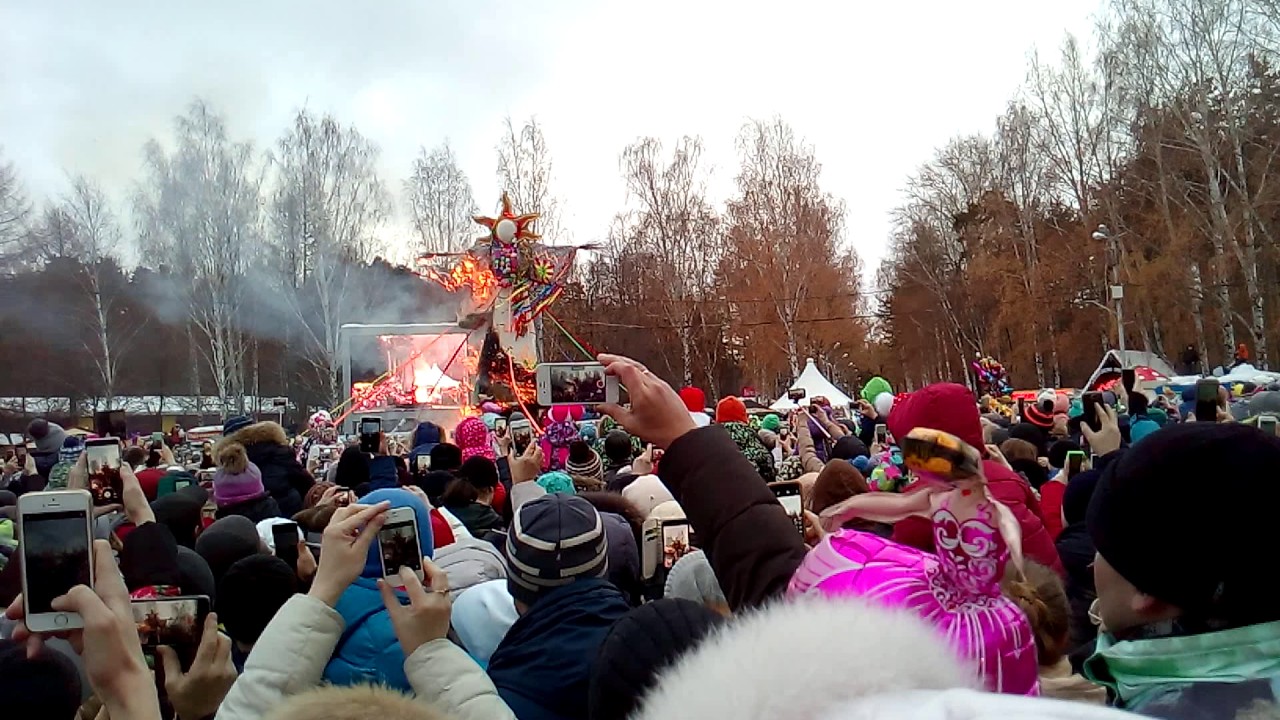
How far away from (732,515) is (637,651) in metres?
0.35

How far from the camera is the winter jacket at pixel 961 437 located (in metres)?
2.18

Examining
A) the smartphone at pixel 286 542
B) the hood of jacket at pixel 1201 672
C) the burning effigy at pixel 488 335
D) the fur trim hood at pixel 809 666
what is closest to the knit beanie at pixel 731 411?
the smartphone at pixel 286 542

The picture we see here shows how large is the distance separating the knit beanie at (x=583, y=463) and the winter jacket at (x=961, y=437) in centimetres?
491

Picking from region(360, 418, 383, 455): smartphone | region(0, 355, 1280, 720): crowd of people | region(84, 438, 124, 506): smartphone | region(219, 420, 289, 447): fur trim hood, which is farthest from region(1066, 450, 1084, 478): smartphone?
region(360, 418, 383, 455): smartphone

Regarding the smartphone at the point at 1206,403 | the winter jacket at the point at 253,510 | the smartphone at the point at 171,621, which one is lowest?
the winter jacket at the point at 253,510

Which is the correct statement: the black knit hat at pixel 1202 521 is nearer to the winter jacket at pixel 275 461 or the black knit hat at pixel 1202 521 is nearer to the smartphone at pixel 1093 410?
the smartphone at pixel 1093 410

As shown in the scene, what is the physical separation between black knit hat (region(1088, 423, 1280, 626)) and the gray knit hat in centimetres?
146

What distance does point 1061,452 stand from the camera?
21.2 feet

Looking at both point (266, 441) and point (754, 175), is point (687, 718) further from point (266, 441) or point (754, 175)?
point (754, 175)

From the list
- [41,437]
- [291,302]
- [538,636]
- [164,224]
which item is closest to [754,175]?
[291,302]

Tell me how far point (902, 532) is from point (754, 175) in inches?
1598

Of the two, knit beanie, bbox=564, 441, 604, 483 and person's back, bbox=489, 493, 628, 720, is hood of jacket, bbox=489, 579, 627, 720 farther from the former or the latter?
knit beanie, bbox=564, 441, 604, 483

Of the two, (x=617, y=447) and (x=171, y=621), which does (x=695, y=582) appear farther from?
(x=617, y=447)

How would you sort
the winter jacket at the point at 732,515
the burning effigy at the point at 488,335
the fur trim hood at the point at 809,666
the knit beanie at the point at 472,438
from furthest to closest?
1. the burning effigy at the point at 488,335
2. the knit beanie at the point at 472,438
3. the winter jacket at the point at 732,515
4. the fur trim hood at the point at 809,666
